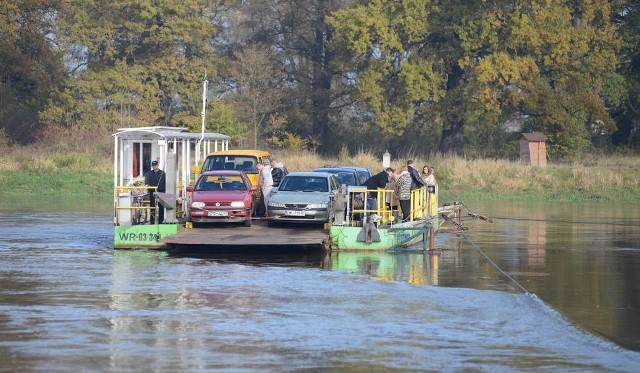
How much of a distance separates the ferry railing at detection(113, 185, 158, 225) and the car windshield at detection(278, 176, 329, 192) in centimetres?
336

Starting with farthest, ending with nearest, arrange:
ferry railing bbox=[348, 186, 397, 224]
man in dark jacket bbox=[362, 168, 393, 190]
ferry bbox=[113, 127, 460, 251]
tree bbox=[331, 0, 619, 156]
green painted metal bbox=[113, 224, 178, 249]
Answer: tree bbox=[331, 0, 619, 156] < man in dark jacket bbox=[362, 168, 393, 190] < ferry railing bbox=[348, 186, 397, 224] < green painted metal bbox=[113, 224, 178, 249] < ferry bbox=[113, 127, 460, 251]

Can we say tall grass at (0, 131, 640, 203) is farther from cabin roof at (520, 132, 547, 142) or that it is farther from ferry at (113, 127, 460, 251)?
ferry at (113, 127, 460, 251)

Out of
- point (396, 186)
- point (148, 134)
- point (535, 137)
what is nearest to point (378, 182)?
point (396, 186)

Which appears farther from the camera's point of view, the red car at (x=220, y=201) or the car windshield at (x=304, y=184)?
the car windshield at (x=304, y=184)

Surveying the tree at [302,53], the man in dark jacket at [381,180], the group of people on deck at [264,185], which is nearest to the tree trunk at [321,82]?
the tree at [302,53]

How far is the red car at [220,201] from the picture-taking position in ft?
95.5

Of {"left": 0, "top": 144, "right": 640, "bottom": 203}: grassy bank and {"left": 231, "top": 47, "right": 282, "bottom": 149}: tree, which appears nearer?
{"left": 0, "top": 144, "right": 640, "bottom": 203}: grassy bank

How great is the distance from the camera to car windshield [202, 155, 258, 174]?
33.6 metres

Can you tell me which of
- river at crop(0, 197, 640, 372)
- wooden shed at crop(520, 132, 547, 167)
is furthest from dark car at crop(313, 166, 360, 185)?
wooden shed at crop(520, 132, 547, 167)

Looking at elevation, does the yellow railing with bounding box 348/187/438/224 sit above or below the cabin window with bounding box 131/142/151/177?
below

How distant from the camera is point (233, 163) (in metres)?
33.6

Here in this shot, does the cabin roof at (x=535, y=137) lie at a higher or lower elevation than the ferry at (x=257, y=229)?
higher

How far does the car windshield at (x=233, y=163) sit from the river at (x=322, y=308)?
3906 millimetres

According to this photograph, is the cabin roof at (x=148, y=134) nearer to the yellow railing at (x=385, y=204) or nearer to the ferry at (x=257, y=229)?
the ferry at (x=257, y=229)
